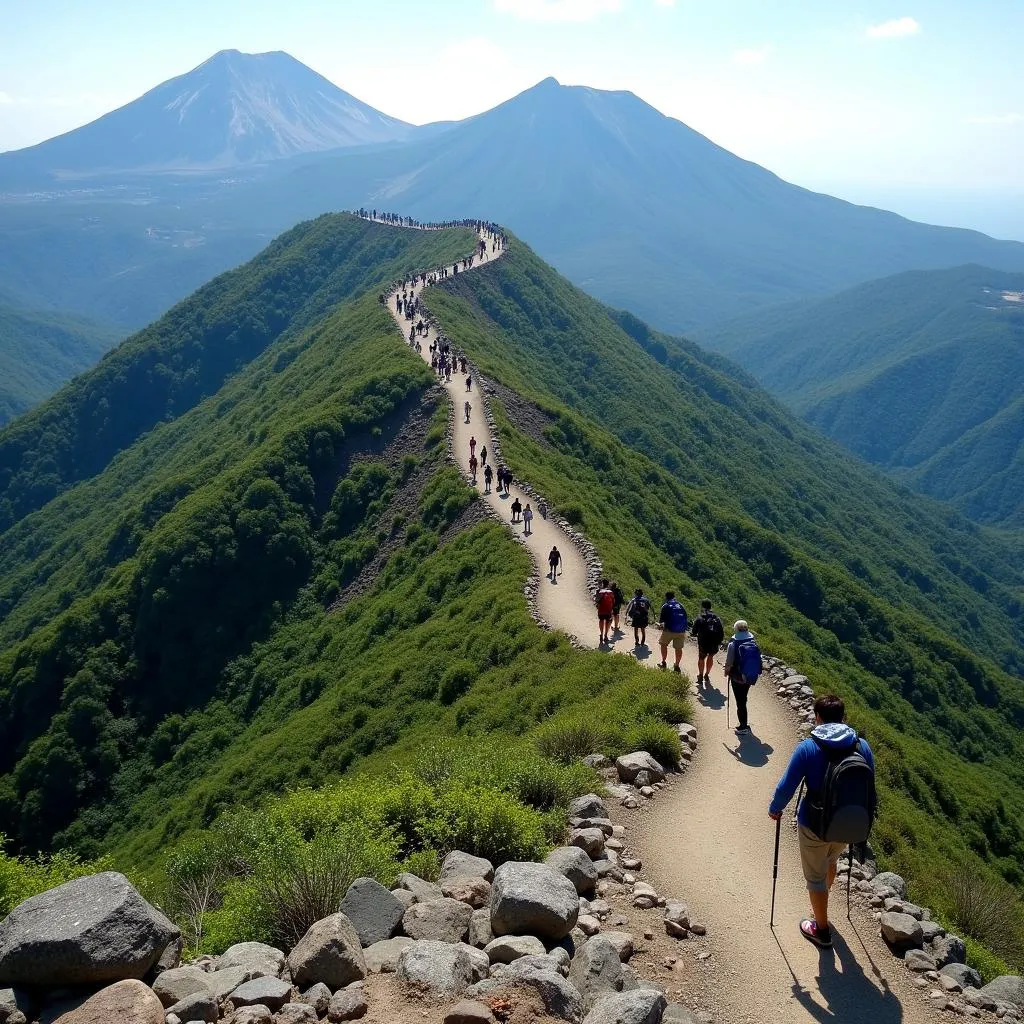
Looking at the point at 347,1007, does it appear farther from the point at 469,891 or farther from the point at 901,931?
the point at 901,931

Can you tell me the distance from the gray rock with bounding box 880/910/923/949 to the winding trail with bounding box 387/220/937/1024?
15 cm

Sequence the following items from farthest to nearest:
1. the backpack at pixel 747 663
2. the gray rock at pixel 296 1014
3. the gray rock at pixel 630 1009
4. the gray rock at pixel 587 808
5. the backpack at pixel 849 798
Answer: the backpack at pixel 747 663, the gray rock at pixel 587 808, the backpack at pixel 849 798, the gray rock at pixel 296 1014, the gray rock at pixel 630 1009

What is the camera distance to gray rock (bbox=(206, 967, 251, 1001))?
741cm

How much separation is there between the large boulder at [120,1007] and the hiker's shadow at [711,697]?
12.6 m

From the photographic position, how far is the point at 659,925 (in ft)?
31.4

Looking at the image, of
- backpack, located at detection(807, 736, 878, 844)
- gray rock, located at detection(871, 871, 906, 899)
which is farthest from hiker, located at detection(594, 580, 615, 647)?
backpack, located at detection(807, 736, 878, 844)

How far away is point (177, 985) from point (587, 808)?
6.07 meters

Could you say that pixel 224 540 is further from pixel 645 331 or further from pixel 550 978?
pixel 645 331

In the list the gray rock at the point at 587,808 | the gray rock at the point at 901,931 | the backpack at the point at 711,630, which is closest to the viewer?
the gray rock at the point at 901,931

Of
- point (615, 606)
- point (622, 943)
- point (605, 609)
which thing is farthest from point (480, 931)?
point (615, 606)

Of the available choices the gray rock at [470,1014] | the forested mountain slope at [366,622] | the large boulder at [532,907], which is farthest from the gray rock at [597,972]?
the forested mountain slope at [366,622]

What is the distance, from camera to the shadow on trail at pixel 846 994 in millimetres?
8383

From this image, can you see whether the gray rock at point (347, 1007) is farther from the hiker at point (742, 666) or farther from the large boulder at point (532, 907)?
the hiker at point (742, 666)

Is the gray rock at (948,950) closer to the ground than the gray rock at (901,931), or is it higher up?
closer to the ground
